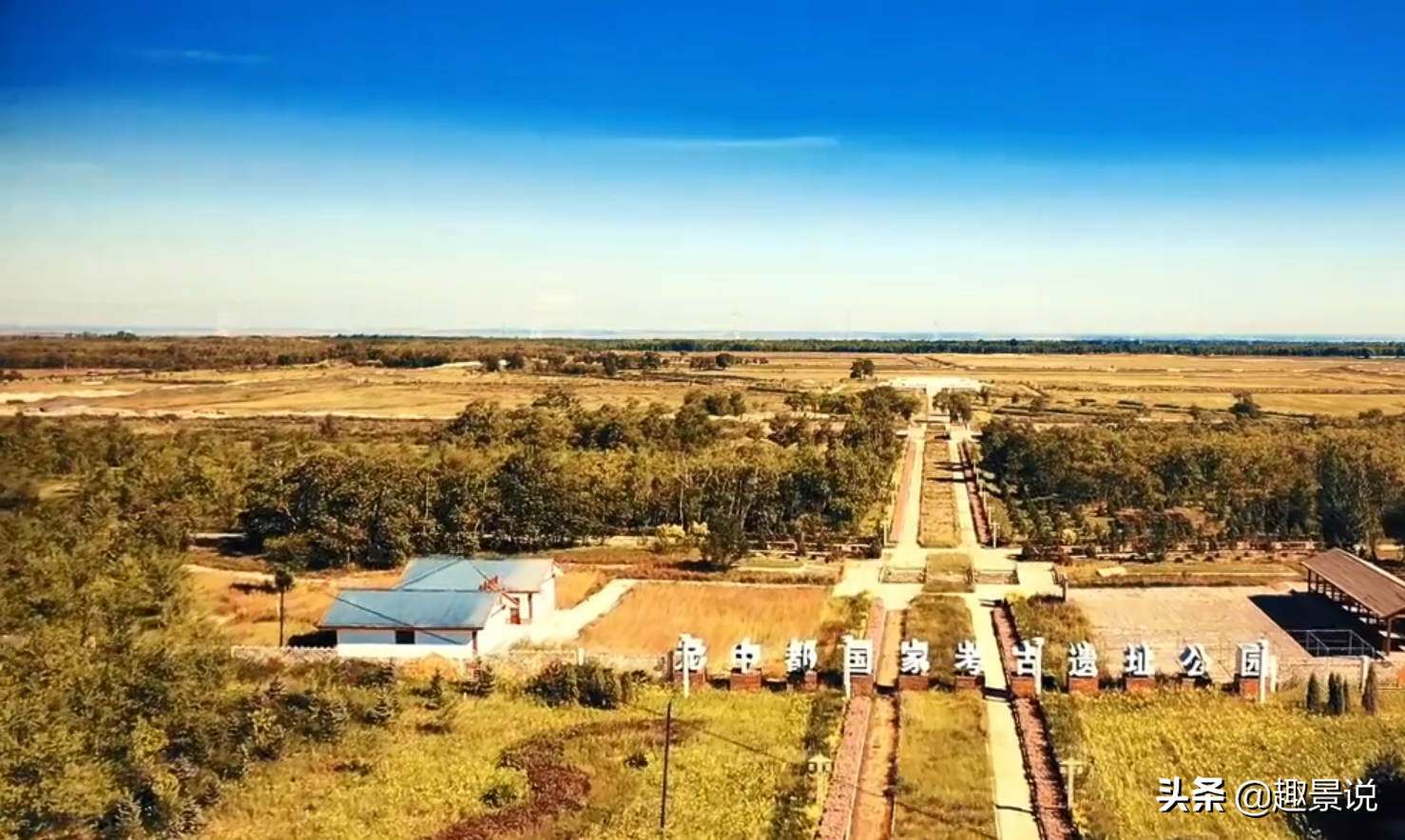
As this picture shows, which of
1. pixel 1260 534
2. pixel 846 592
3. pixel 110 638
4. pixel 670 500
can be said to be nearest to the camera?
pixel 110 638

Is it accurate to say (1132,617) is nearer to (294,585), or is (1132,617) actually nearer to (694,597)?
(694,597)

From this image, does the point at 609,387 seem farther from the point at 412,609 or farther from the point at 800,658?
the point at 800,658

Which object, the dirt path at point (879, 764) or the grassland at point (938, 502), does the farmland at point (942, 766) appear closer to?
the dirt path at point (879, 764)

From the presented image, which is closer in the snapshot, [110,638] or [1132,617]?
[110,638]

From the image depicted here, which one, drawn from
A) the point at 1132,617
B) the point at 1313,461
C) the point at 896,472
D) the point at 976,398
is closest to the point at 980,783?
the point at 1132,617

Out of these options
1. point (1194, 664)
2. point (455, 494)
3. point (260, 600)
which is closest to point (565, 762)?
point (1194, 664)

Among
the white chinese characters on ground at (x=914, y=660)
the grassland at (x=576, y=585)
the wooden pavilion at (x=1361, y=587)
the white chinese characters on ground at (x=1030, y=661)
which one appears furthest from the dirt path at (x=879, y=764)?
the wooden pavilion at (x=1361, y=587)

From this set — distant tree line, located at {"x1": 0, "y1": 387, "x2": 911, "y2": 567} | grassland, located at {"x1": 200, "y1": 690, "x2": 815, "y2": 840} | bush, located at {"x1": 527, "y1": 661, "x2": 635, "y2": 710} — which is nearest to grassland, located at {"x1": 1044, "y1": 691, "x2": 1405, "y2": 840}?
grassland, located at {"x1": 200, "y1": 690, "x2": 815, "y2": 840}

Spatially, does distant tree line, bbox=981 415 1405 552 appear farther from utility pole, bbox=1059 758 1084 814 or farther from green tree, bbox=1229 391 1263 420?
utility pole, bbox=1059 758 1084 814

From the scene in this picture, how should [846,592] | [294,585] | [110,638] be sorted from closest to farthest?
[110,638] < [846,592] < [294,585]
